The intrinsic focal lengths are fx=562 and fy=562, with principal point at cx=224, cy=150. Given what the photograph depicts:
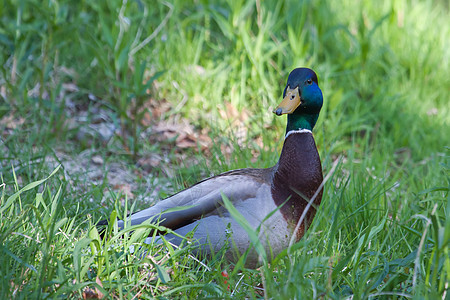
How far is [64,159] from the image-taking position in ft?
12.1

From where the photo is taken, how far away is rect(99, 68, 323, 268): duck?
259 cm

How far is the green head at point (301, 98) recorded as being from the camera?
2768 millimetres

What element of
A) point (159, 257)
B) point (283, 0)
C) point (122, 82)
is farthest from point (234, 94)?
point (159, 257)

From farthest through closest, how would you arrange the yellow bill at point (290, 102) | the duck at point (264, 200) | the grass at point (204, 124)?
1. the yellow bill at point (290, 102)
2. the duck at point (264, 200)
3. the grass at point (204, 124)

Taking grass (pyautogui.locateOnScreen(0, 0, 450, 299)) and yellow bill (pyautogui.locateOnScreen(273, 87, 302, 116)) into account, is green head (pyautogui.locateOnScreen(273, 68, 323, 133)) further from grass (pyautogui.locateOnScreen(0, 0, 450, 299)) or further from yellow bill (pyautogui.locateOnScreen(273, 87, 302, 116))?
grass (pyautogui.locateOnScreen(0, 0, 450, 299))

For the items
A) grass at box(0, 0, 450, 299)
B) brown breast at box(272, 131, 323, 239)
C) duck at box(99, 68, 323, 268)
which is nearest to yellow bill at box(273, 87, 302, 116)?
duck at box(99, 68, 323, 268)

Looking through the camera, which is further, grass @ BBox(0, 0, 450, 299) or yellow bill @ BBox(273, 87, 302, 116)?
yellow bill @ BBox(273, 87, 302, 116)

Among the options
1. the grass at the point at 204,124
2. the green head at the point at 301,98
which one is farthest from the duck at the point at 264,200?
the grass at the point at 204,124

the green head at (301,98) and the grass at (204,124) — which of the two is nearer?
the grass at (204,124)

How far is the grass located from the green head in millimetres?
405

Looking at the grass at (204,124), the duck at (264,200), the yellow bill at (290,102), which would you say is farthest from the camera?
the yellow bill at (290,102)

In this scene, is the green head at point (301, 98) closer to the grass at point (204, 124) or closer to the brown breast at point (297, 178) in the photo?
the brown breast at point (297, 178)

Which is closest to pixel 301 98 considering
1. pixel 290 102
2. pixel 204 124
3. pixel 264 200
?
pixel 290 102

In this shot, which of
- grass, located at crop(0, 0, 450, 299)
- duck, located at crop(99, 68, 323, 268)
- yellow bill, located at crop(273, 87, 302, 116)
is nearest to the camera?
grass, located at crop(0, 0, 450, 299)
